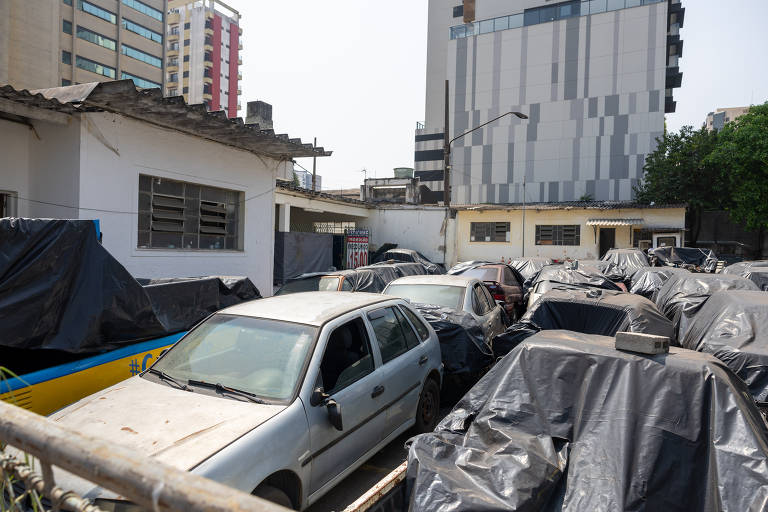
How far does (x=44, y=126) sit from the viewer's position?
324 inches

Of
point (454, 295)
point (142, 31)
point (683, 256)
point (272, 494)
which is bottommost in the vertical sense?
point (272, 494)

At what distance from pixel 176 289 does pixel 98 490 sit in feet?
10.8

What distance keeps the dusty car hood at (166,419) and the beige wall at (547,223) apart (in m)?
23.6

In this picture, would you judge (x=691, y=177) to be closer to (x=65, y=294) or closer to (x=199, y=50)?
(x=65, y=294)

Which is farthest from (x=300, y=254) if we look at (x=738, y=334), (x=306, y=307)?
(x=738, y=334)

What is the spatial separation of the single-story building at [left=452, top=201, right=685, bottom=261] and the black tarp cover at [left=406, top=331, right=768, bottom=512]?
23.2 m

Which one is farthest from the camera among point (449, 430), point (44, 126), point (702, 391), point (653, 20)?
point (653, 20)

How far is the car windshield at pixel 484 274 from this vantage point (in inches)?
449

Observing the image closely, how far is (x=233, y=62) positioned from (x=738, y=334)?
8323 centimetres

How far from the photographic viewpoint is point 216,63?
240 ft

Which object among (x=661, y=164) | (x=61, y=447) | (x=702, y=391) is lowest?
(x=702, y=391)

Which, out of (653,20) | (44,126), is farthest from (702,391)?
(653,20)

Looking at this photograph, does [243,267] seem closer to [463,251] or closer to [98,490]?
[98,490]

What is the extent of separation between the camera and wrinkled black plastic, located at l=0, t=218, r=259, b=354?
3.75 meters
